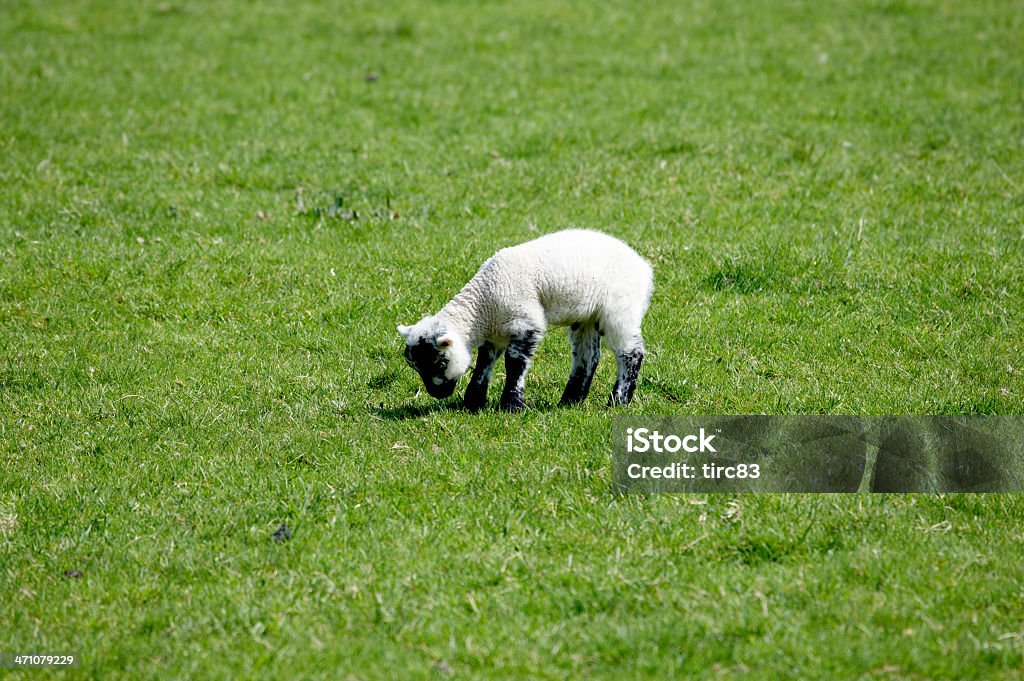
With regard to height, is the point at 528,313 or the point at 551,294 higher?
the point at 551,294

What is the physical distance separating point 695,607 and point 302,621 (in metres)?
2.15

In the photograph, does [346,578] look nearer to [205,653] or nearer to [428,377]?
[205,653]

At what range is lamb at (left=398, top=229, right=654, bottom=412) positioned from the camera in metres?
8.36

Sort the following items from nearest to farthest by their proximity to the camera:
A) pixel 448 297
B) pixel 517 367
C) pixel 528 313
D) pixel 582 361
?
pixel 528 313
pixel 517 367
pixel 582 361
pixel 448 297

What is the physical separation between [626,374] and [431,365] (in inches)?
58.5

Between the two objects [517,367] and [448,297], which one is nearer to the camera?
[517,367]

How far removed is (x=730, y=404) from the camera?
342 inches

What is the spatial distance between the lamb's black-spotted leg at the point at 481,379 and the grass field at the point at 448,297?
0.27 m

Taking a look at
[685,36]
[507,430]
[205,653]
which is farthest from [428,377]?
[685,36]

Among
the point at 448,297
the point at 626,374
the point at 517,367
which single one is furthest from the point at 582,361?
the point at 448,297

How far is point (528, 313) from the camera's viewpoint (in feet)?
27.3

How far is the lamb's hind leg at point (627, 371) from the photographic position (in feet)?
28.0

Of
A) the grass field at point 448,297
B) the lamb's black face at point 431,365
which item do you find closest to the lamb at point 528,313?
the lamb's black face at point 431,365

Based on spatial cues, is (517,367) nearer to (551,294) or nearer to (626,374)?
(551,294)
